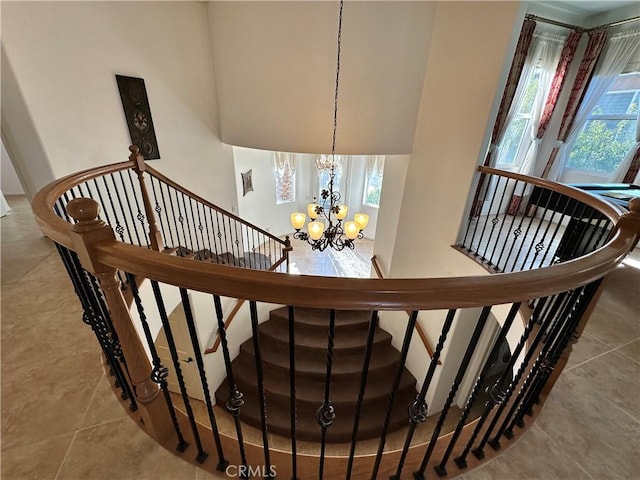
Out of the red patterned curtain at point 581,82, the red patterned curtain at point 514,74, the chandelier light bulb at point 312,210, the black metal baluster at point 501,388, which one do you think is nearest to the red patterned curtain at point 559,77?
the red patterned curtain at point 581,82

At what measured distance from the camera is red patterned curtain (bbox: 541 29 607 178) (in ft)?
14.0

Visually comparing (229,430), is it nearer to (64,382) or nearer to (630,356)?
(64,382)

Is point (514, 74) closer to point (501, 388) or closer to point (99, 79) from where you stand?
point (501, 388)

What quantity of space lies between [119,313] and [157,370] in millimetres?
244

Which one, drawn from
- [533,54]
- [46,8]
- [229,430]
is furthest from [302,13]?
[229,430]

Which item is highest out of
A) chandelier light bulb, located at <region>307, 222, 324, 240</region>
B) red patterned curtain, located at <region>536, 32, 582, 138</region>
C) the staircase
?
red patterned curtain, located at <region>536, 32, 582, 138</region>

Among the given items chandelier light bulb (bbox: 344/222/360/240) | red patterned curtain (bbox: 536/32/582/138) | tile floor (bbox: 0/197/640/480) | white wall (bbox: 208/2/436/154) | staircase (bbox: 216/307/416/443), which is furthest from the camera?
red patterned curtain (bbox: 536/32/582/138)

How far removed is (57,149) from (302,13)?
306cm

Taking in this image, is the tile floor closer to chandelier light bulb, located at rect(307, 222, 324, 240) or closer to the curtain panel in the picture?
chandelier light bulb, located at rect(307, 222, 324, 240)

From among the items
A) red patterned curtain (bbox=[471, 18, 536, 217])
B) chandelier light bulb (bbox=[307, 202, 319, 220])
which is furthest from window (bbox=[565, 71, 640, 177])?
chandelier light bulb (bbox=[307, 202, 319, 220])

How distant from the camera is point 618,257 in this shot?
3.10 ft

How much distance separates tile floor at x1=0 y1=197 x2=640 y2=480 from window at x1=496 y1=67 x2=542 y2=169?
368 centimetres

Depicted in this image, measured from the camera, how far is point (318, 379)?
422cm

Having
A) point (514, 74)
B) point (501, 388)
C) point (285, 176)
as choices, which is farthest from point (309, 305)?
point (285, 176)
